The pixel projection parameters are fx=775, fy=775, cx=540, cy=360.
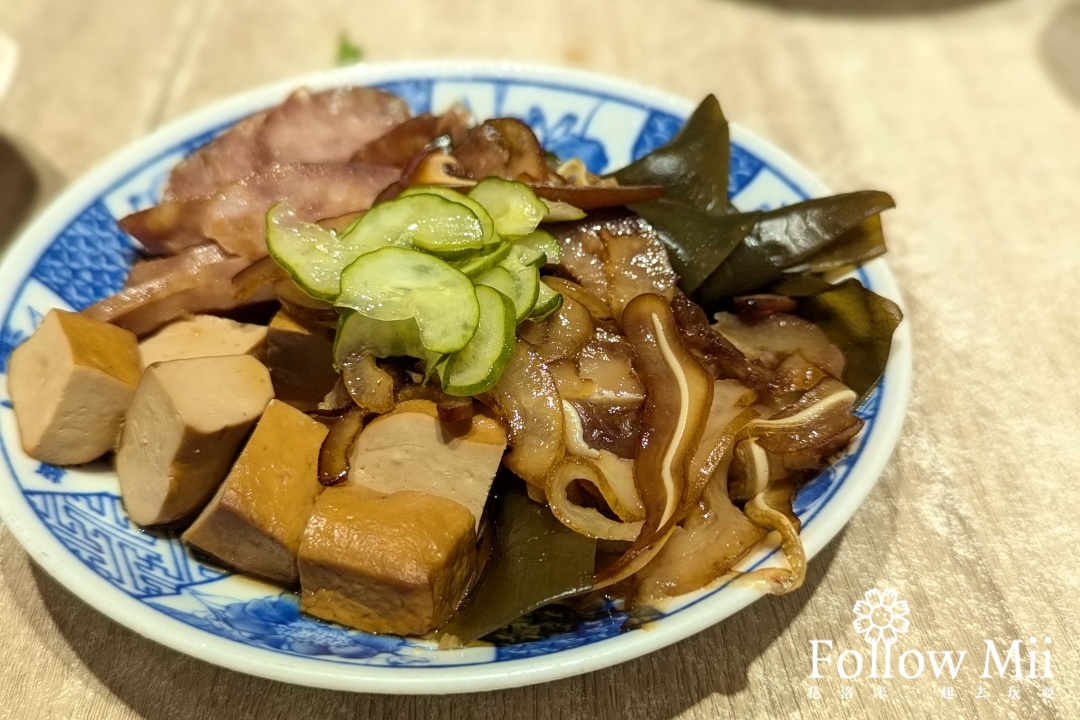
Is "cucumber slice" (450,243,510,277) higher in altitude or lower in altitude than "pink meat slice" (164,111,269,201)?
higher

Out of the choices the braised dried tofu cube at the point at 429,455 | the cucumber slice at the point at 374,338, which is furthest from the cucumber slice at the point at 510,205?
the braised dried tofu cube at the point at 429,455

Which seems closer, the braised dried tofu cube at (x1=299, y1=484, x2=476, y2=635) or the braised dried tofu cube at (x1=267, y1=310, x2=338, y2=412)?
the braised dried tofu cube at (x1=299, y1=484, x2=476, y2=635)

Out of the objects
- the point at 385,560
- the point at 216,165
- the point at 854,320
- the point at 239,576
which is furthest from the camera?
the point at 216,165

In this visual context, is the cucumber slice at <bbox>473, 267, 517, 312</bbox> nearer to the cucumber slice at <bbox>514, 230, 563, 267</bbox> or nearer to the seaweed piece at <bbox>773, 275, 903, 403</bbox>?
the cucumber slice at <bbox>514, 230, 563, 267</bbox>

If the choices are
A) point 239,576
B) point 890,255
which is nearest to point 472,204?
point 239,576

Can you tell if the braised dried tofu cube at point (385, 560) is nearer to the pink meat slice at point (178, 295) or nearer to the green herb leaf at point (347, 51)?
the pink meat slice at point (178, 295)

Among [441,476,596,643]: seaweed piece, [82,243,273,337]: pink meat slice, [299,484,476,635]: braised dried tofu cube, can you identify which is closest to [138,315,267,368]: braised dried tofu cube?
[82,243,273,337]: pink meat slice

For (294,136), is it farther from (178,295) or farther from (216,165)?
(178,295)
